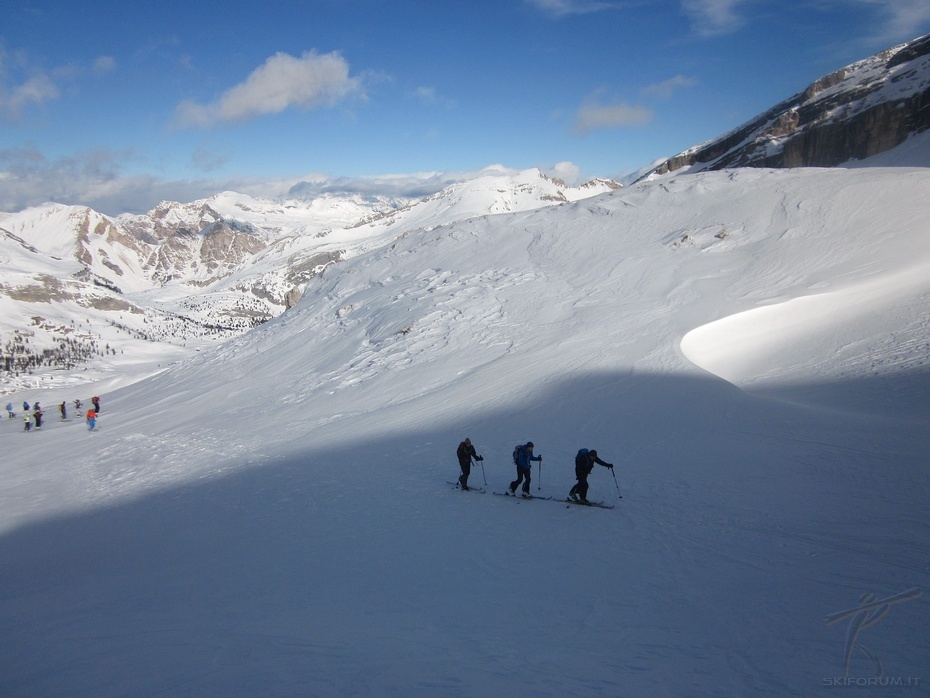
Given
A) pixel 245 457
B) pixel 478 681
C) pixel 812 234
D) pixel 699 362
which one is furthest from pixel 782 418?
pixel 812 234

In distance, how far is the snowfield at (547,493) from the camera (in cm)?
591

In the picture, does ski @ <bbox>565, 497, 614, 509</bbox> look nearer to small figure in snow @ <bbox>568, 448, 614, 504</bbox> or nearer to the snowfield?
small figure in snow @ <bbox>568, 448, 614, 504</bbox>

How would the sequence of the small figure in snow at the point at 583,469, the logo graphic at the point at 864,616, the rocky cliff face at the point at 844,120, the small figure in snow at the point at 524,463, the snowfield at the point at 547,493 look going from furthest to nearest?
the rocky cliff face at the point at 844,120 → the small figure in snow at the point at 524,463 → the small figure in snow at the point at 583,469 → the snowfield at the point at 547,493 → the logo graphic at the point at 864,616

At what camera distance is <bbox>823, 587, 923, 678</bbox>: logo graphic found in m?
5.41

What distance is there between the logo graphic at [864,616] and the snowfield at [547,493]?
3 centimetres

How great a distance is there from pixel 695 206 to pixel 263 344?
30.0 m

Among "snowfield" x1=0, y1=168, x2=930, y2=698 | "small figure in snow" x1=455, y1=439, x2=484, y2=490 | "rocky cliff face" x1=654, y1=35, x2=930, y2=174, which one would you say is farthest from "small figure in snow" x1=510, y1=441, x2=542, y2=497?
"rocky cliff face" x1=654, y1=35, x2=930, y2=174

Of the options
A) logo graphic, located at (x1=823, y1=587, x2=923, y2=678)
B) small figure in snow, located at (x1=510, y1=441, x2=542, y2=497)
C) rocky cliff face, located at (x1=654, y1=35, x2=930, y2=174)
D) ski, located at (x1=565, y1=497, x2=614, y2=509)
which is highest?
rocky cliff face, located at (x1=654, y1=35, x2=930, y2=174)

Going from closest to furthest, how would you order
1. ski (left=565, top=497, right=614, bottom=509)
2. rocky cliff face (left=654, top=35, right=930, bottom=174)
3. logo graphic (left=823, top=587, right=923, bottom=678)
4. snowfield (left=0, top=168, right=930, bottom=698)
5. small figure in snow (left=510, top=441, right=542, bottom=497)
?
logo graphic (left=823, top=587, right=923, bottom=678) < snowfield (left=0, top=168, right=930, bottom=698) < ski (left=565, top=497, right=614, bottom=509) < small figure in snow (left=510, top=441, right=542, bottom=497) < rocky cliff face (left=654, top=35, right=930, bottom=174)

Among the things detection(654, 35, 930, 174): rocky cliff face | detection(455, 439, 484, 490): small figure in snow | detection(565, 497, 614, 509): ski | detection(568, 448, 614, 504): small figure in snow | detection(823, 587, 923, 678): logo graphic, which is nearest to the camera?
detection(823, 587, 923, 678): logo graphic

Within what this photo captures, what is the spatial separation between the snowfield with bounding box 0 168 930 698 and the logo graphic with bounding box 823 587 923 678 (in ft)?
0.10

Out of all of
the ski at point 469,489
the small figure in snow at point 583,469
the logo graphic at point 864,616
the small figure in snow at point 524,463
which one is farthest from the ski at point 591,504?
the logo graphic at point 864,616

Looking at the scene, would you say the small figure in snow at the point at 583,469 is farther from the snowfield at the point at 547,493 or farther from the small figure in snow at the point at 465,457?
the small figure in snow at the point at 465,457

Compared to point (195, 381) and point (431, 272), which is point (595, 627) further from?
point (195, 381)
